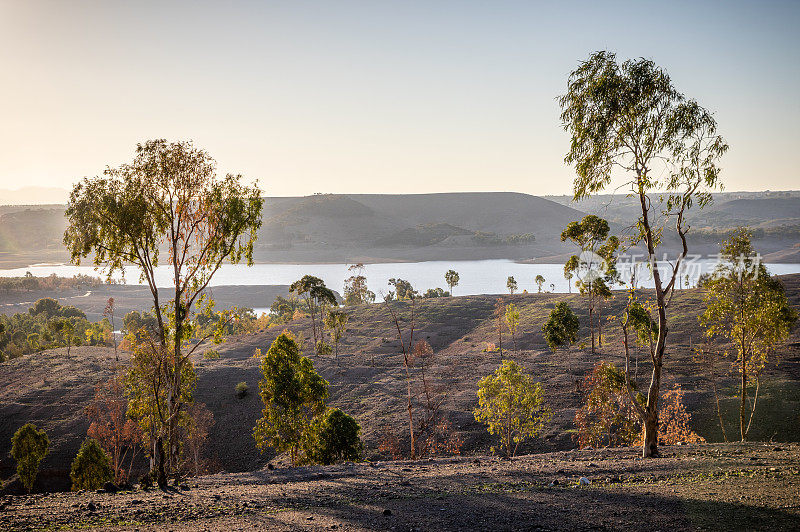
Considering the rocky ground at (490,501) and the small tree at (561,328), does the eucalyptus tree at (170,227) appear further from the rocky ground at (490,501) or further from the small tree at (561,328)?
the small tree at (561,328)

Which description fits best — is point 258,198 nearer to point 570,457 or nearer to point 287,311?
point 570,457

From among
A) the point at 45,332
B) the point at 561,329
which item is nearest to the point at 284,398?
the point at 561,329

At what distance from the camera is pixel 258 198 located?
2056 centimetres

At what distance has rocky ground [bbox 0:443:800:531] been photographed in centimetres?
998

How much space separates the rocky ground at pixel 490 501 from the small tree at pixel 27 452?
25936mm

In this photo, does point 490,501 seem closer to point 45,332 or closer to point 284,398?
point 284,398

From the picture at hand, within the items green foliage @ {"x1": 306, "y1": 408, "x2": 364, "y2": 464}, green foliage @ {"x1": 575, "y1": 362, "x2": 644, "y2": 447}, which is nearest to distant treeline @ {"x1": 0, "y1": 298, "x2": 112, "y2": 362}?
green foliage @ {"x1": 306, "y1": 408, "x2": 364, "y2": 464}

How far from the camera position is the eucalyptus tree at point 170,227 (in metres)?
18.6

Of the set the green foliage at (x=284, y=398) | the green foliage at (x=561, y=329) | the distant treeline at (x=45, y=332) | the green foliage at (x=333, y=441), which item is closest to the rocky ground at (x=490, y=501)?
the green foliage at (x=284, y=398)

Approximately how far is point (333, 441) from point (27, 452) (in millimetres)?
23644

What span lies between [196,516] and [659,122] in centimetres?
1904

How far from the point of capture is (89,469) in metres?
32.5

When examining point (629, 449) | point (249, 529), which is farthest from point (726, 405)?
point (249, 529)

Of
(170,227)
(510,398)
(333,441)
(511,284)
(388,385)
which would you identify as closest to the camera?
(170,227)
